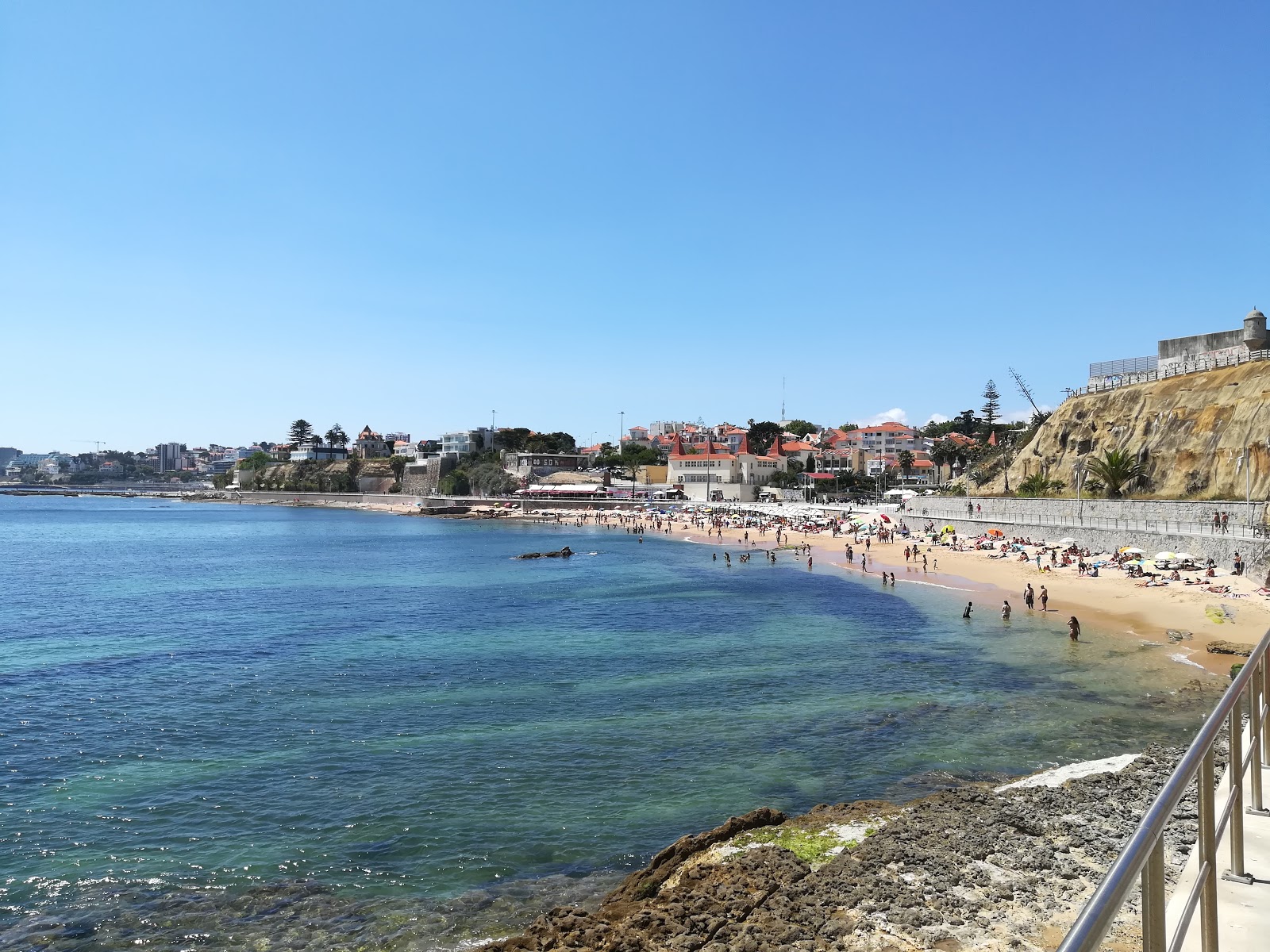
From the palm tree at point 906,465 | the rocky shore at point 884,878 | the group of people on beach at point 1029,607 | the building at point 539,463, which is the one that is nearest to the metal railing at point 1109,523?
the group of people on beach at point 1029,607

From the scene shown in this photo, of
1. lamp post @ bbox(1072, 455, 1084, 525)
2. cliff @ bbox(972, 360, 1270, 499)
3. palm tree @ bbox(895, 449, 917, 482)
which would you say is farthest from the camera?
palm tree @ bbox(895, 449, 917, 482)

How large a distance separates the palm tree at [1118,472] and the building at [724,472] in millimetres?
61151

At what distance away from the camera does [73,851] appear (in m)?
12.0

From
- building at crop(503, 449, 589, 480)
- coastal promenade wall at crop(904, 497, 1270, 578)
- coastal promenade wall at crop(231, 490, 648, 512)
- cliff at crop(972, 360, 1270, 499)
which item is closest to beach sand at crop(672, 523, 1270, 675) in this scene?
coastal promenade wall at crop(904, 497, 1270, 578)

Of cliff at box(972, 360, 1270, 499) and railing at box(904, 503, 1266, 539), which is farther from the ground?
cliff at box(972, 360, 1270, 499)

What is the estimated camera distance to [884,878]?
9391 millimetres

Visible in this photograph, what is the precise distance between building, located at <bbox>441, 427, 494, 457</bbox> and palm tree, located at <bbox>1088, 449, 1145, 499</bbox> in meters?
123

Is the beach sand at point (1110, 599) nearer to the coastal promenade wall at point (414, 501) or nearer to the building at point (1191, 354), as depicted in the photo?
the building at point (1191, 354)

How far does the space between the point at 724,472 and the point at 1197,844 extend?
11226 centimetres

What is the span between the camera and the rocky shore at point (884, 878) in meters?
8.32

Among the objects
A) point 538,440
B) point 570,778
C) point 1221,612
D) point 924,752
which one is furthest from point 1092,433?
point 538,440

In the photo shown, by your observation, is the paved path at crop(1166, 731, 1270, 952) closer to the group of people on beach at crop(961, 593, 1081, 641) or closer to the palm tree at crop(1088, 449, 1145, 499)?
the group of people on beach at crop(961, 593, 1081, 641)

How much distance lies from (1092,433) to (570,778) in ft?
169

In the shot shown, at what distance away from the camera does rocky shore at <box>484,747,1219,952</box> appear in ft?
27.3
